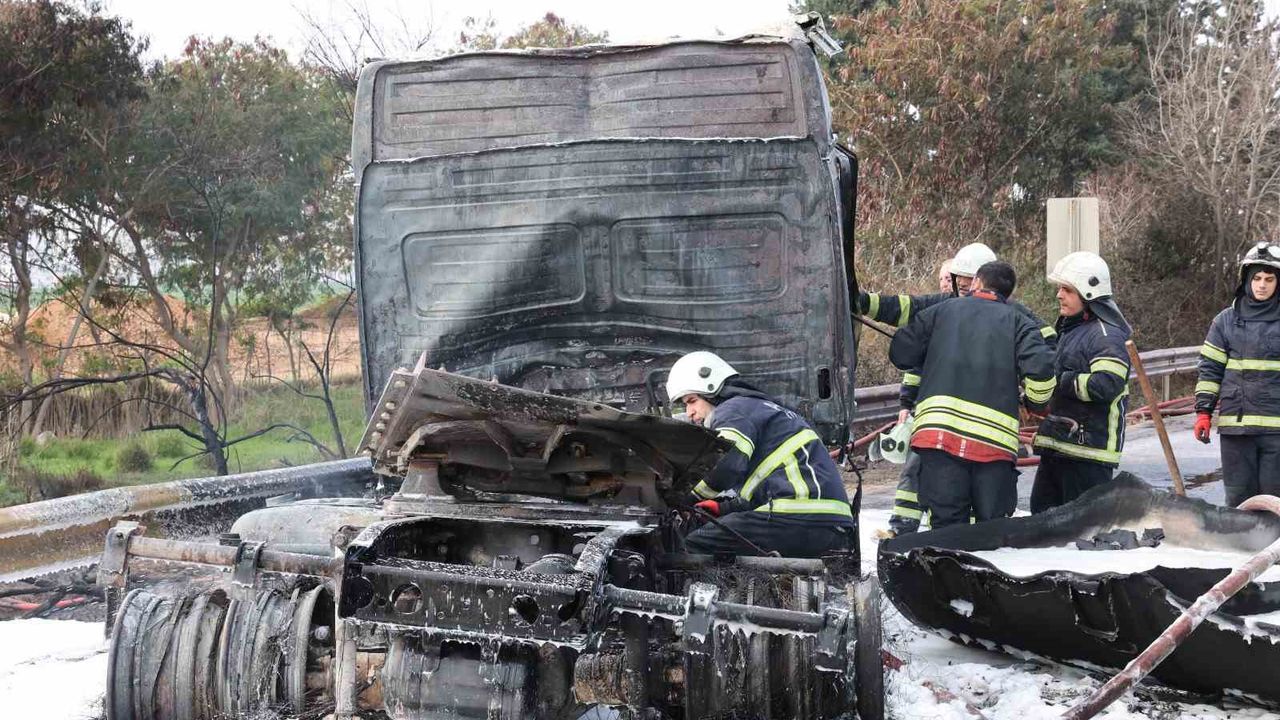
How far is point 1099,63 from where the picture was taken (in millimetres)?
20734

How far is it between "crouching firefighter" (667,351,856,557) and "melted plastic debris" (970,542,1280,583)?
0.62 meters

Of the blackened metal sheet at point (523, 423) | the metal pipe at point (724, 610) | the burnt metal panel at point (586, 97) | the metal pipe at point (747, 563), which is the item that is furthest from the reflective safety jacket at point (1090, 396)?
the metal pipe at point (724, 610)

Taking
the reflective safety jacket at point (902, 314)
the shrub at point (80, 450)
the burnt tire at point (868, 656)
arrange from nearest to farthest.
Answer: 1. the burnt tire at point (868, 656)
2. the reflective safety jacket at point (902, 314)
3. the shrub at point (80, 450)

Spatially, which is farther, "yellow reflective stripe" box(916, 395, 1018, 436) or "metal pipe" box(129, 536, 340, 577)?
"yellow reflective stripe" box(916, 395, 1018, 436)

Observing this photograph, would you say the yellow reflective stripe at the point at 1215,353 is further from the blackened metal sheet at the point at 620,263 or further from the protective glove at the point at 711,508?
the protective glove at the point at 711,508

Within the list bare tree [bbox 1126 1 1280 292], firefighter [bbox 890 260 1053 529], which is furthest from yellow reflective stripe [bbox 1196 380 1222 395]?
bare tree [bbox 1126 1 1280 292]

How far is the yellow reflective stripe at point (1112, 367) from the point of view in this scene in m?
5.92

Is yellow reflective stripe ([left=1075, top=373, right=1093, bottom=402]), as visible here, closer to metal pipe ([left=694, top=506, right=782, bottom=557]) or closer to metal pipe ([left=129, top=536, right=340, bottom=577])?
metal pipe ([left=694, top=506, right=782, bottom=557])

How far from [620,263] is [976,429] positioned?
69.9 inches

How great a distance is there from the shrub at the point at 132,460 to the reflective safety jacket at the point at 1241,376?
838cm

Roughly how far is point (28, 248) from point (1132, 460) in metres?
10.4

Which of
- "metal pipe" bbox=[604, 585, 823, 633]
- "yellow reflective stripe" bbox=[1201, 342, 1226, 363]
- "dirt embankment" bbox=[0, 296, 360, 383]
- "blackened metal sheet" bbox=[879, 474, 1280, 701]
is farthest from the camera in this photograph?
"dirt embankment" bbox=[0, 296, 360, 383]

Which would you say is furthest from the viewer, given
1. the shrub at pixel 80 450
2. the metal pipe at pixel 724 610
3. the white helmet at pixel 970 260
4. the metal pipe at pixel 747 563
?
the shrub at pixel 80 450

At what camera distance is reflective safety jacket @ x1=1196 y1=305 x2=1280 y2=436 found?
6.49 m
